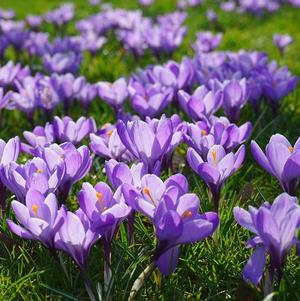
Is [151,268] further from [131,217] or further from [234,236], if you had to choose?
[234,236]

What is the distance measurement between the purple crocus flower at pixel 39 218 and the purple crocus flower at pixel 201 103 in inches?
47.9

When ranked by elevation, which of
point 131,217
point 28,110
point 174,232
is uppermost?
point 174,232

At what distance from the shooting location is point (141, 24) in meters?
6.34

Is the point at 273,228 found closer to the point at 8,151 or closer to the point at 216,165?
the point at 216,165

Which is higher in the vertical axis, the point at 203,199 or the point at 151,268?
the point at 151,268

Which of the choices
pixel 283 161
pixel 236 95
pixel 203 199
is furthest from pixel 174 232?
pixel 236 95

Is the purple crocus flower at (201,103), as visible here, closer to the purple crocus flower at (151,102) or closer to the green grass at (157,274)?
the purple crocus flower at (151,102)

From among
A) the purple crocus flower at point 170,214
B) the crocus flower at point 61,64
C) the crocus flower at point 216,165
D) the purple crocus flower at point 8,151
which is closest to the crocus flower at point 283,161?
the crocus flower at point 216,165

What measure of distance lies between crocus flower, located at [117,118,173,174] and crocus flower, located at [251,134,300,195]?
40 centimetres

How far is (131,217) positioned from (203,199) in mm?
491

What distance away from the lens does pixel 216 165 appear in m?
2.25

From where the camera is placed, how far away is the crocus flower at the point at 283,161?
79.4 inches

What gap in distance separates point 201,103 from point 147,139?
0.74 metres

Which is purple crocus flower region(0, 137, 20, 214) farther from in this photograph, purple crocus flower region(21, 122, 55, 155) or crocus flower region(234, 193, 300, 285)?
crocus flower region(234, 193, 300, 285)
